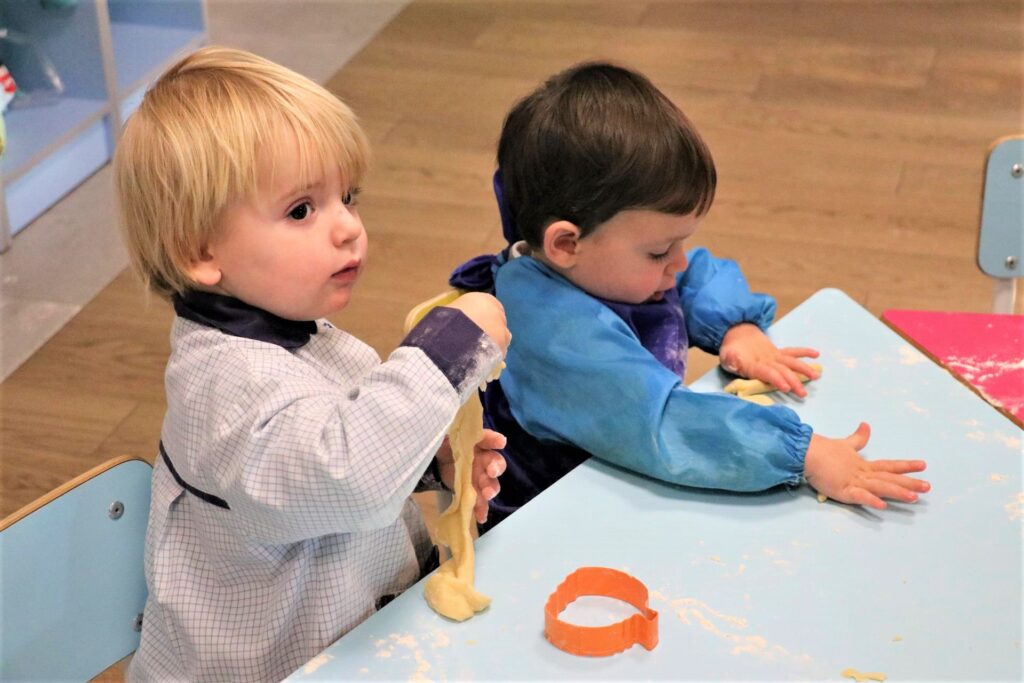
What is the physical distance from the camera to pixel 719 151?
3307mm

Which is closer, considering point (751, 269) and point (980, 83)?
point (751, 269)

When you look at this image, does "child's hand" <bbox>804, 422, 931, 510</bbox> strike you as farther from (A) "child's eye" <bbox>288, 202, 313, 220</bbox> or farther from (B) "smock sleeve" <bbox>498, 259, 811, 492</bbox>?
(A) "child's eye" <bbox>288, 202, 313, 220</bbox>

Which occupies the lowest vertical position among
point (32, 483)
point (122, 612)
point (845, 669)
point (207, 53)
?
point (32, 483)

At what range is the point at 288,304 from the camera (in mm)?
1098

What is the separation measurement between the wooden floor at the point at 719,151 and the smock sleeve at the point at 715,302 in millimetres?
1049

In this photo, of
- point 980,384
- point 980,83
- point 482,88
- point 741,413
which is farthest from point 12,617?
point 980,83

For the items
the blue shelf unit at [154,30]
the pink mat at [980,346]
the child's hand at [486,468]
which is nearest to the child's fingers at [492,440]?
the child's hand at [486,468]

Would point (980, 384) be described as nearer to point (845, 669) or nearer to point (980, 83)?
point (845, 669)

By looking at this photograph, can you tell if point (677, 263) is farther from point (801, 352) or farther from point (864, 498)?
point (864, 498)

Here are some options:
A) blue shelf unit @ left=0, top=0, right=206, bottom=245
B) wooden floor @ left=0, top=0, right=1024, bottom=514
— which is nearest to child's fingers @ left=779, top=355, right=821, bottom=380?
wooden floor @ left=0, top=0, right=1024, bottom=514

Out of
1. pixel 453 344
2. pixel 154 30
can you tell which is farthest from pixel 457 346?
pixel 154 30

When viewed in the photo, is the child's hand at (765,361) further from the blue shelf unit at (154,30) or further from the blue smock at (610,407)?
the blue shelf unit at (154,30)

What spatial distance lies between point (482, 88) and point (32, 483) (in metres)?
1.91

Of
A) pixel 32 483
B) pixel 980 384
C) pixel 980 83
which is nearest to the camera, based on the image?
pixel 980 384
